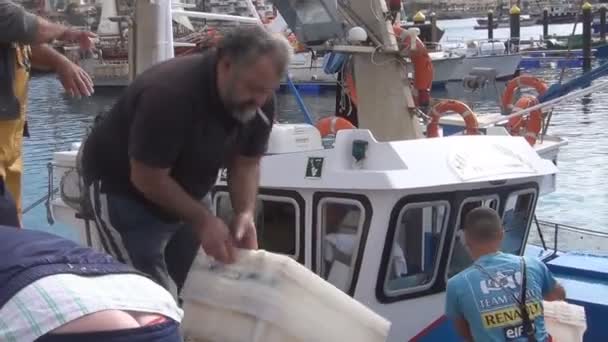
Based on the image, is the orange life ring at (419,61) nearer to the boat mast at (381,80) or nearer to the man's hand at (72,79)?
the boat mast at (381,80)

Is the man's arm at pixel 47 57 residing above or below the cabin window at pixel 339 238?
above

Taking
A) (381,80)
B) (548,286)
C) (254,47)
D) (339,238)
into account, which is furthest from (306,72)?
(254,47)

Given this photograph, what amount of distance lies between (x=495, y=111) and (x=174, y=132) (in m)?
27.7

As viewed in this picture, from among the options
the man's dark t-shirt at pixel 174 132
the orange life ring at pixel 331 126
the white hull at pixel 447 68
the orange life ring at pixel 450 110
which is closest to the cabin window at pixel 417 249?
the orange life ring at pixel 331 126

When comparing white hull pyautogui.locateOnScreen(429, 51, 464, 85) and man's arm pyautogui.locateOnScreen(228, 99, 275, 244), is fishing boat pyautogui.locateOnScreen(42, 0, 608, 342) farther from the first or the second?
white hull pyautogui.locateOnScreen(429, 51, 464, 85)

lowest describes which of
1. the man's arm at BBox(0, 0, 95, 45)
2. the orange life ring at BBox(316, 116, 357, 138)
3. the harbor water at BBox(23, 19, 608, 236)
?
the harbor water at BBox(23, 19, 608, 236)

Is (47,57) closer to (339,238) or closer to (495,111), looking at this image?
(339,238)

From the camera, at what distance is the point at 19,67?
3.22 metres

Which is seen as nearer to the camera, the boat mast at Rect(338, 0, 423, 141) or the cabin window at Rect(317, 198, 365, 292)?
the cabin window at Rect(317, 198, 365, 292)

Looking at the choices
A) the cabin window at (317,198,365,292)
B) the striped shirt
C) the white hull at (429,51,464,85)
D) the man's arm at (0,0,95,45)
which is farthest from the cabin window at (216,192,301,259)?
the white hull at (429,51,464,85)

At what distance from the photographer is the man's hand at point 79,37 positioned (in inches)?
125

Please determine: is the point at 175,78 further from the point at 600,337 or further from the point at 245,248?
the point at 600,337

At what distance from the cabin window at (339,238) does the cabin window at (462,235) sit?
25.4 inches

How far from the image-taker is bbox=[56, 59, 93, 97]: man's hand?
316cm
